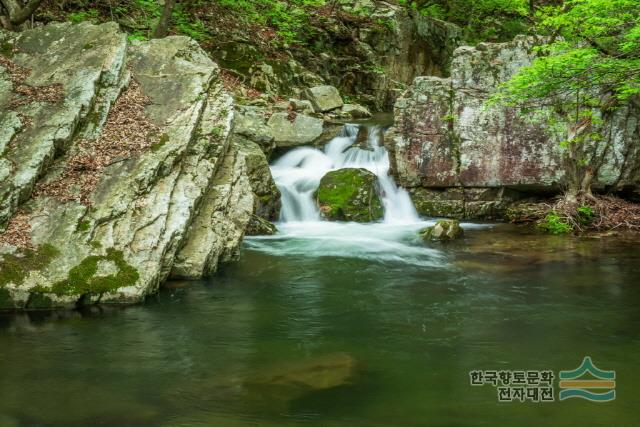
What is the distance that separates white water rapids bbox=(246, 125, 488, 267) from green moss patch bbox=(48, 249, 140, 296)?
3496 millimetres

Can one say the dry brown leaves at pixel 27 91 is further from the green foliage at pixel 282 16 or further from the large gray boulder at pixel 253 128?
the green foliage at pixel 282 16

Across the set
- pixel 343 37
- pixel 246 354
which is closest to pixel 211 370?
pixel 246 354

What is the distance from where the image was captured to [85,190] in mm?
8547

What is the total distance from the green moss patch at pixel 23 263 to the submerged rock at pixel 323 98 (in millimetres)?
11664

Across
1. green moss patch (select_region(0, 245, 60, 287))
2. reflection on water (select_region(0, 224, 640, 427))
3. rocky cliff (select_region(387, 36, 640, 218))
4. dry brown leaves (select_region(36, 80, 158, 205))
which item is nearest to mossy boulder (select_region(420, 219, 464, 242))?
reflection on water (select_region(0, 224, 640, 427))

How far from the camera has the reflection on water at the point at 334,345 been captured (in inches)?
196

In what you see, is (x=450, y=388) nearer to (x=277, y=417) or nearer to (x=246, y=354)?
(x=277, y=417)

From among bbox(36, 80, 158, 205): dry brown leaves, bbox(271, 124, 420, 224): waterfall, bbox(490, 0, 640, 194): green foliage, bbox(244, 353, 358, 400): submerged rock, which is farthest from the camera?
bbox(271, 124, 420, 224): waterfall

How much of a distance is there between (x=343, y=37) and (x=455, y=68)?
10001 mm

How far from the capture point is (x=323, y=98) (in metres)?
18.6

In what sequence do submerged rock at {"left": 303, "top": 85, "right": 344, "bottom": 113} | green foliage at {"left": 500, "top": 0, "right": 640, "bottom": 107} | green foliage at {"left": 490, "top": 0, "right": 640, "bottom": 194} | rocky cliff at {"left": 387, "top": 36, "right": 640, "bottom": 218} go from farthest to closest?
submerged rock at {"left": 303, "top": 85, "right": 344, "bottom": 113}, rocky cliff at {"left": 387, "top": 36, "right": 640, "bottom": 218}, green foliage at {"left": 490, "top": 0, "right": 640, "bottom": 194}, green foliage at {"left": 500, "top": 0, "right": 640, "bottom": 107}

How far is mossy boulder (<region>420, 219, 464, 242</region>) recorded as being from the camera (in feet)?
39.2

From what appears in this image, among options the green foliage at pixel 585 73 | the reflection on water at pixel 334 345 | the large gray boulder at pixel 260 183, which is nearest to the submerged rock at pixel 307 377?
the reflection on water at pixel 334 345

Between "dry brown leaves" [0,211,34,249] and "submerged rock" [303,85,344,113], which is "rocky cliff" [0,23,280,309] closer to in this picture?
"dry brown leaves" [0,211,34,249]
